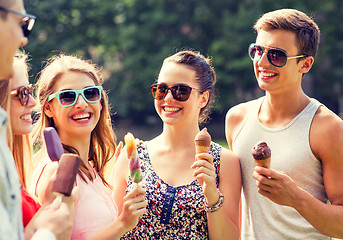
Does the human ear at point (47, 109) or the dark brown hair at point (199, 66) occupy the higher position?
the dark brown hair at point (199, 66)

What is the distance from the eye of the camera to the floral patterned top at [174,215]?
11.7ft

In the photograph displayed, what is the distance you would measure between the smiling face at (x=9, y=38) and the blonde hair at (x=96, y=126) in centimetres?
133

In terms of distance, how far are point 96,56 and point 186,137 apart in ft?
89.3

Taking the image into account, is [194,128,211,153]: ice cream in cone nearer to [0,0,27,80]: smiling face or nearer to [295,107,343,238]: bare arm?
[295,107,343,238]: bare arm

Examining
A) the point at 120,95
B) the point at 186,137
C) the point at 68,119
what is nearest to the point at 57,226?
the point at 68,119

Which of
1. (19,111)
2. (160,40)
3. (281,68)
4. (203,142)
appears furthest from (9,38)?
(160,40)

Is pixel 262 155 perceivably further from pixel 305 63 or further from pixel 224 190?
pixel 305 63

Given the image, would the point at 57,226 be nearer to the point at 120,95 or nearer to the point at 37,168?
the point at 37,168

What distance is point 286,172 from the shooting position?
3693 mm

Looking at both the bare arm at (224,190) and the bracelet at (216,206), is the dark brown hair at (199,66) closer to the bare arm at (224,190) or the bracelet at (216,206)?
the bare arm at (224,190)

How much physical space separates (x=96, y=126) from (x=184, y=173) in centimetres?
82

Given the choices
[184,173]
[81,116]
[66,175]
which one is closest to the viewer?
[66,175]

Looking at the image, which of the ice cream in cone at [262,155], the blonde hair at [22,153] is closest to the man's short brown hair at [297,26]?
the ice cream in cone at [262,155]

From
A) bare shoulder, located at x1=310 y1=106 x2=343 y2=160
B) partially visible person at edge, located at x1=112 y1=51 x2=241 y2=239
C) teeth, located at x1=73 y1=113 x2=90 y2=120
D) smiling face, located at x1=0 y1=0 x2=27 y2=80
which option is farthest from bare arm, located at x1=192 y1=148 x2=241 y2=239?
smiling face, located at x1=0 y1=0 x2=27 y2=80
